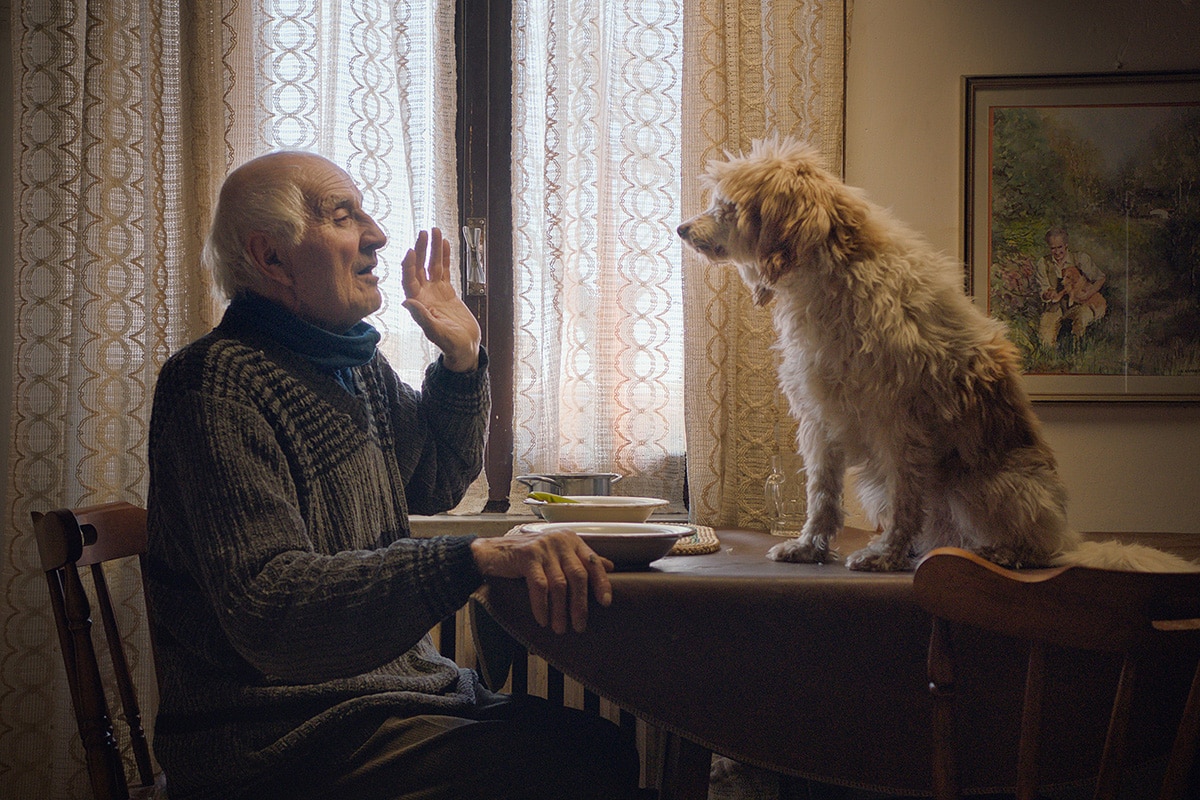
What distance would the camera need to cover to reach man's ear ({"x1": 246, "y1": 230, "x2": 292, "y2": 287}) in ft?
4.63

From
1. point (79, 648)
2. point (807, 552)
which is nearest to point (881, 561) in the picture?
point (807, 552)

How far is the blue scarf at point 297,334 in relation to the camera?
137 centimetres

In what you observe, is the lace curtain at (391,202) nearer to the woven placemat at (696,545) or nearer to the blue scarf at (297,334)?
the woven placemat at (696,545)

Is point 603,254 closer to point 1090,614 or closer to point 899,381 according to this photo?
point 899,381

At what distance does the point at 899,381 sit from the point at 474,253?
1.54m

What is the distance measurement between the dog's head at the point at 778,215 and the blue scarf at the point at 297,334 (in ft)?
2.25

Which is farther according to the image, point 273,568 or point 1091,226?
point 1091,226

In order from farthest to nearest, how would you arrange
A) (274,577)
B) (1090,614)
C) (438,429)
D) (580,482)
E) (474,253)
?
(474,253), (580,482), (438,429), (274,577), (1090,614)

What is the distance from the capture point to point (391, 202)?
2494mm

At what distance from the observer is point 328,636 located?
1083mm

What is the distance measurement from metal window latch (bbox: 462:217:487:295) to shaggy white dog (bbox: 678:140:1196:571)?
1.17m

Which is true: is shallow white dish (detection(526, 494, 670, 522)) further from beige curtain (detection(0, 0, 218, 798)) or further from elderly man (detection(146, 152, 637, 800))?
beige curtain (detection(0, 0, 218, 798))

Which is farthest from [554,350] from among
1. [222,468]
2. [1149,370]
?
[1149,370]

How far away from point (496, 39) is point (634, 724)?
80.8 inches
